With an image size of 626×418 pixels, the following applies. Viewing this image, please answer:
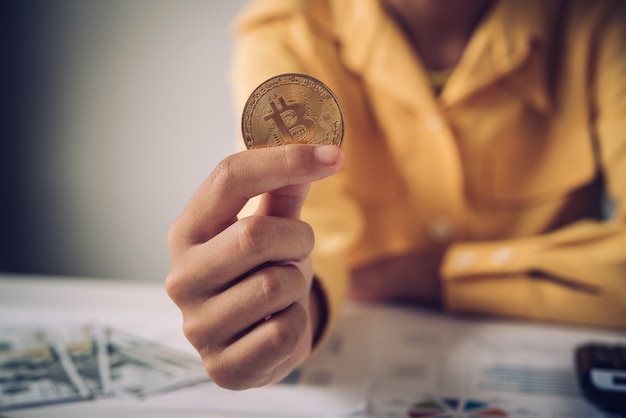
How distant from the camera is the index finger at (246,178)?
379 mm

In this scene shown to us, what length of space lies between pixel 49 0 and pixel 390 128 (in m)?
0.98

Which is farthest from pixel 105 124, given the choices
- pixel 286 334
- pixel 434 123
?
pixel 286 334

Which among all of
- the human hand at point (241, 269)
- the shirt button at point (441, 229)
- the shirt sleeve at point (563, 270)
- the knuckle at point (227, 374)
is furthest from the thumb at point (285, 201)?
the shirt button at point (441, 229)

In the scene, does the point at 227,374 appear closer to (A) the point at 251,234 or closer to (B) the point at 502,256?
(A) the point at 251,234

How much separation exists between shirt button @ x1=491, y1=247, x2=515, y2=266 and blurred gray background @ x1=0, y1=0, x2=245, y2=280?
68 centimetres

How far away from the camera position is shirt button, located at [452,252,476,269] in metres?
0.77

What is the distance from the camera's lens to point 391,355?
0.64 m

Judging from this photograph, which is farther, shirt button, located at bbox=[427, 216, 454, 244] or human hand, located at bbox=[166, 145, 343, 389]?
shirt button, located at bbox=[427, 216, 454, 244]

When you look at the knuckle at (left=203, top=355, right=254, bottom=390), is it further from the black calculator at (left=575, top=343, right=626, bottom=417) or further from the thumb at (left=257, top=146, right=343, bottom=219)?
the black calculator at (left=575, top=343, right=626, bottom=417)

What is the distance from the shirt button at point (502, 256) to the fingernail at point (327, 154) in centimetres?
46

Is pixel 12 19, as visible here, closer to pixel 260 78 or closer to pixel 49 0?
pixel 49 0

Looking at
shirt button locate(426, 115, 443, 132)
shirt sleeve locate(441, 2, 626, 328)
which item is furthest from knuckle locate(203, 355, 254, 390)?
shirt button locate(426, 115, 443, 132)

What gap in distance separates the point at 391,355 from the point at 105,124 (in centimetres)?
107

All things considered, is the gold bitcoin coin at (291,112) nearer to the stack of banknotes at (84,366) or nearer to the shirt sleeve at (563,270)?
the stack of banknotes at (84,366)
